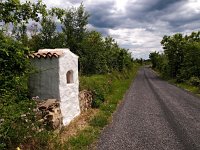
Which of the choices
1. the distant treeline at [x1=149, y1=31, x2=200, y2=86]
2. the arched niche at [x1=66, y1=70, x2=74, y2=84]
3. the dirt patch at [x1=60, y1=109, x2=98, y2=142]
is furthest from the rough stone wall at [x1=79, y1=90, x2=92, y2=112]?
the distant treeline at [x1=149, y1=31, x2=200, y2=86]

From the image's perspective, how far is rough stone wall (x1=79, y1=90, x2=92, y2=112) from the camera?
48.4 ft

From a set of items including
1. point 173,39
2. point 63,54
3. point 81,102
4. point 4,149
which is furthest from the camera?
point 173,39

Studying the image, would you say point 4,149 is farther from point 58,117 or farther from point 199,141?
point 199,141

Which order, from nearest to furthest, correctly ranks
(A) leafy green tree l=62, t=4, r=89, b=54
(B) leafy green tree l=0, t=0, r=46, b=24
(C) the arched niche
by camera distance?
(B) leafy green tree l=0, t=0, r=46, b=24
(C) the arched niche
(A) leafy green tree l=62, t=4, r=89, b=54

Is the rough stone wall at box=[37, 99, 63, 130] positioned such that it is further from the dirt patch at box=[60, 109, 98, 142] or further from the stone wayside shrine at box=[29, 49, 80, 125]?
the stone wayside shrine at box=[29, 49, 80, 125]

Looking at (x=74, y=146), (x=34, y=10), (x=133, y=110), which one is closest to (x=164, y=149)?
(x=74, y=146)

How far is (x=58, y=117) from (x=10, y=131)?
3559 mm

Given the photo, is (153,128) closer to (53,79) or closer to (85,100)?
(53,79)

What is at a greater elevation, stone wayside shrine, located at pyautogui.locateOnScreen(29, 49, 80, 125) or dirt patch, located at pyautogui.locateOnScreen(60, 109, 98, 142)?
stone wayside shrine, located at pyautogui.locateOnScreen(29, 49, 80, 125)

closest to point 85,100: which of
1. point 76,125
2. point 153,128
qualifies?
point 76,125

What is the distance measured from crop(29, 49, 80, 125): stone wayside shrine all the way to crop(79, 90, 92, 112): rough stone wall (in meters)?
1.81

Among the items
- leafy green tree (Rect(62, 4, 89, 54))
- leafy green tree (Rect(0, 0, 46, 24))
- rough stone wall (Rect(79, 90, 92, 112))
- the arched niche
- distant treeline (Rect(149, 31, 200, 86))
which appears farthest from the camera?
distant treeline (Rect(149, 31, 200, 86))

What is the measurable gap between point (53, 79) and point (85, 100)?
14.1ft

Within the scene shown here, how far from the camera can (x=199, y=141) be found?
10281 mm
